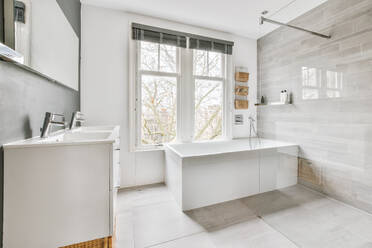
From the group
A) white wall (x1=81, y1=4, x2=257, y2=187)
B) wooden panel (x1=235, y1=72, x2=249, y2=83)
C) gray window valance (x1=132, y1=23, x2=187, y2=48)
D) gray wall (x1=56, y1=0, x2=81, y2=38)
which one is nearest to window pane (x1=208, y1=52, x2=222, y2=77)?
wooden panel (x1=235, y1=72, x2=249, y2=83)

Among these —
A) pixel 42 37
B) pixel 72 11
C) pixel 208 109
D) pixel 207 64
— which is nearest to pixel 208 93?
pixel 208 109

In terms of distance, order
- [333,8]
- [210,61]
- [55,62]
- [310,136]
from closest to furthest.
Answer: [55,62] < [333,8] < [310,136] < [210,61]

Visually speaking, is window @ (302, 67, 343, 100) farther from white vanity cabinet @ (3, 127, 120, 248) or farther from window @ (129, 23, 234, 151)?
white vanity cabinet @ (3, 127, 120, 248)

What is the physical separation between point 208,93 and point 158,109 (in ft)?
3.36

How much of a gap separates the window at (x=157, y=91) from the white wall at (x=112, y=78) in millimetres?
233

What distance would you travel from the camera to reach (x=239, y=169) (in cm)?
219

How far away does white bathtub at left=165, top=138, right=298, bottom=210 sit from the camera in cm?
195

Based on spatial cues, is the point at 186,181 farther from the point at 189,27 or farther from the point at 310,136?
the point at 189,27

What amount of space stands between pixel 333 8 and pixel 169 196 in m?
3.44

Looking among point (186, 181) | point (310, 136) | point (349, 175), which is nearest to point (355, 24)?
point (310, 136)

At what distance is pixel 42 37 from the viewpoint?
4.11 ft

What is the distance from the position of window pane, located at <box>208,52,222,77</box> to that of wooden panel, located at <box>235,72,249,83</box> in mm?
363

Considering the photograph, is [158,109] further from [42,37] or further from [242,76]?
[242,76]

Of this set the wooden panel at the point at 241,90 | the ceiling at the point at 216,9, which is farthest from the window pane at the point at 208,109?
the ceiling at the point at 216,9
